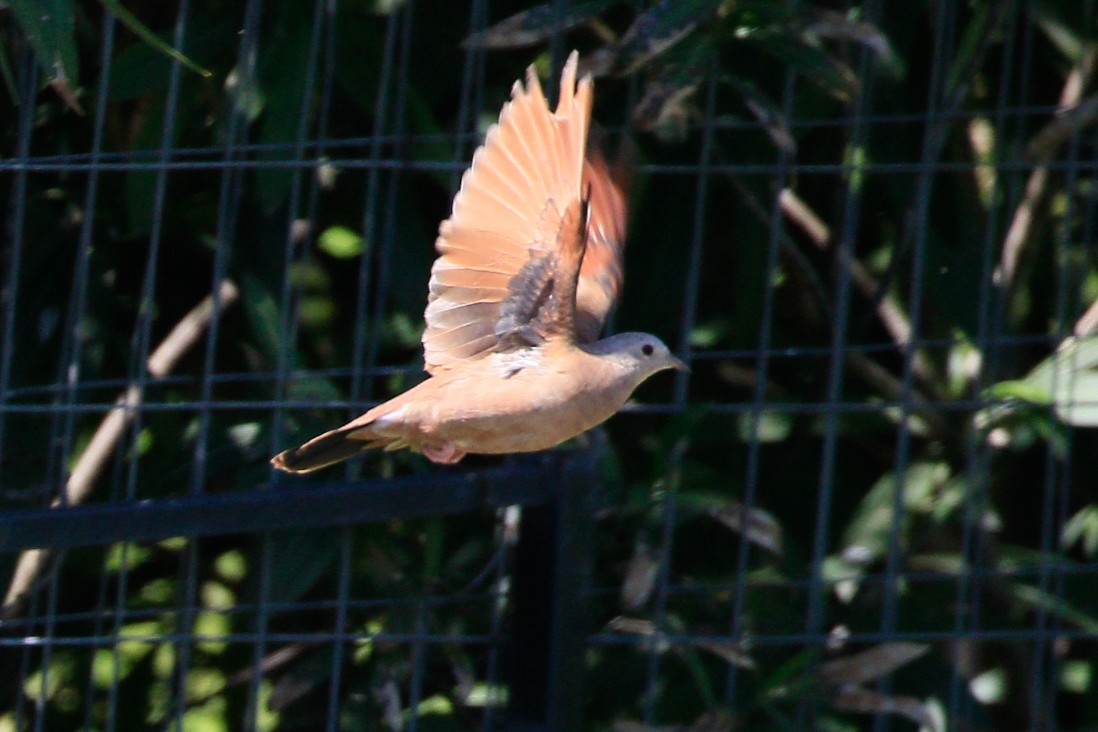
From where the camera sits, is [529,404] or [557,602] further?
[557,602]

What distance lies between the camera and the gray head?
6.41 ft

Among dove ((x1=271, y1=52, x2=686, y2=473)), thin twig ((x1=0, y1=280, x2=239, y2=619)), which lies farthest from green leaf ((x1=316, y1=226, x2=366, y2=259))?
dove ((x1=271, y1=52, x2=686, y2=473))

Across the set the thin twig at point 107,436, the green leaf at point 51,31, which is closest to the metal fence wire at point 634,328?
the thin twig at point 107,436

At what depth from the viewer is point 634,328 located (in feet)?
8.82

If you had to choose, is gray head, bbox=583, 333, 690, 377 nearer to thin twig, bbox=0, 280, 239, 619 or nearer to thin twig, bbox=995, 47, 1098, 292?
thin twig, bbox=0, 280, 239, 619

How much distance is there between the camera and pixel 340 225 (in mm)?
2725

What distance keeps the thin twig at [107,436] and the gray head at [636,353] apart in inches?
28.8

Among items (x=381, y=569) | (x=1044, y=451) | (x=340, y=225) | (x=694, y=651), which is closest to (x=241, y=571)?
(x=381, y=569)

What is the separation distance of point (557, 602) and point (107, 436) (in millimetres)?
963

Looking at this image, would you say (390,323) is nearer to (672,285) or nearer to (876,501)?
(672,285)

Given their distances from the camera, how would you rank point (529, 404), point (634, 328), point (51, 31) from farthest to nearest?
point (634, 328) < point (51, 31) < point (529, 404)

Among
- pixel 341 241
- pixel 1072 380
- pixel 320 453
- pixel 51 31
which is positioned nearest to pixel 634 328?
pixel 341 241

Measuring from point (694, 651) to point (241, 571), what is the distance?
83 centimetres

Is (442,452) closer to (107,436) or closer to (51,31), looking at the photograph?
(51,31)
